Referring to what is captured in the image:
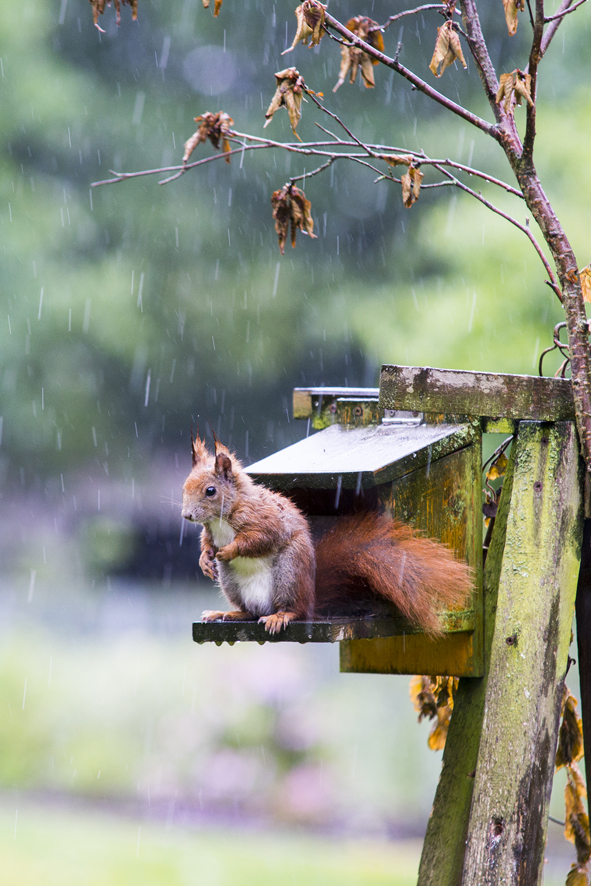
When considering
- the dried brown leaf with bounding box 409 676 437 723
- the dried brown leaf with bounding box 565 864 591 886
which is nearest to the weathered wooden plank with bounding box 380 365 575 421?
the dried brown leaf with bounding box 409 676 437 723

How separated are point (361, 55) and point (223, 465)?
2.11ft

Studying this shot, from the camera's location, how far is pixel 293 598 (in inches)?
56.7

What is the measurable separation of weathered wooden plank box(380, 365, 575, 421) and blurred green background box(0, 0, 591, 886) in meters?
2.82

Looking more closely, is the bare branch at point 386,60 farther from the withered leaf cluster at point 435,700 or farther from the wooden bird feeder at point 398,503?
the withered leaf cluster at point 435,700

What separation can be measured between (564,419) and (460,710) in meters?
0.53

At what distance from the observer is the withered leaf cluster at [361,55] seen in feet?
4.47

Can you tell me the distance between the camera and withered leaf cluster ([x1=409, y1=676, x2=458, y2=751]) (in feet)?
6.24

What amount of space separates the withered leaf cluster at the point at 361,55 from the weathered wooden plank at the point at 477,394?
42 centimetres

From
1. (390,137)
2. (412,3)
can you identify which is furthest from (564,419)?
(412,3)

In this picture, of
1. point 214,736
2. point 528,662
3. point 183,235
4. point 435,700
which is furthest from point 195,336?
point 528,662

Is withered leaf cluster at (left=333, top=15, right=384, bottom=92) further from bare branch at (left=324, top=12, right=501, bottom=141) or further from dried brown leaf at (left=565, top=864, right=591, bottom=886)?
dried brown leaf at (left=565, top=864, right=591, bottom=886)

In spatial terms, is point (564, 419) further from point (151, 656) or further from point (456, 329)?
point (151, 656)

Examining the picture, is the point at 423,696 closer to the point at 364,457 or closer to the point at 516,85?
the point at 364,457

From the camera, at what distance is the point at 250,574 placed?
1.49m
